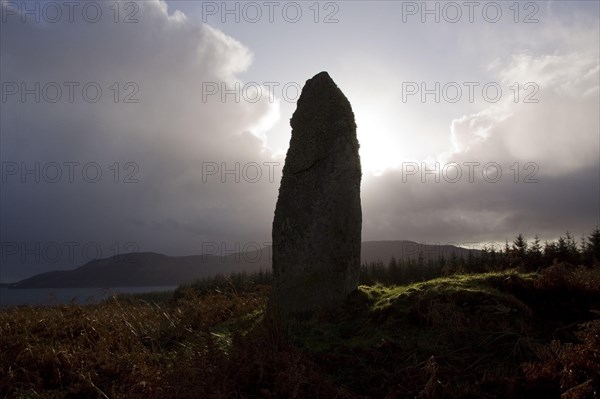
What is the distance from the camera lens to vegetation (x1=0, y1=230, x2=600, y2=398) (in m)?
4.88

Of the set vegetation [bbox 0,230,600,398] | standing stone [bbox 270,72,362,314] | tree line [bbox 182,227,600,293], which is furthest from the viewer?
tree line [bbox 182,227,600,293]

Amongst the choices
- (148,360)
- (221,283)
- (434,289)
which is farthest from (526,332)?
(221,283)

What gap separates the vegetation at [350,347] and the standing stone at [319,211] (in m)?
0.74

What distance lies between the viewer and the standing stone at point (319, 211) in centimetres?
1085

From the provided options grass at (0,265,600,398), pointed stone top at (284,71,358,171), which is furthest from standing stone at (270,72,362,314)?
grass at (0,265,600,398)

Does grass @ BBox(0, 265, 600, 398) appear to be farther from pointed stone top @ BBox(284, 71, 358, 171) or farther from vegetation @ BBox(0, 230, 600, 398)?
pointed stone top @ BBox(284, 71, 358, 171)

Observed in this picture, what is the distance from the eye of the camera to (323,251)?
10852 mm

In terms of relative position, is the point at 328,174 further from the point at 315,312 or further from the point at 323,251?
the point at 315,312

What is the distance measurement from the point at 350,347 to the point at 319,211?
3940 mm

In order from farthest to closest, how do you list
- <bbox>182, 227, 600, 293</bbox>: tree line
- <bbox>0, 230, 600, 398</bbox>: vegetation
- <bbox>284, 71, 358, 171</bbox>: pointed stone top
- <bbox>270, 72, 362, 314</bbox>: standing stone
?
<bbox>182, 227, 600, 293</bbox>: tree line, <bbox>284, 71, 358, 171</bbox>: pointed stone top, <bbox>270, 72, 362, 314</bbox>: standing stone, <bbox>0, 230, 600, 398</bbox>: vegetation

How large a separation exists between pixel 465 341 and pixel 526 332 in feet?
3.31

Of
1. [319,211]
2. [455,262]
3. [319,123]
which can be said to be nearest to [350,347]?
[319,211]

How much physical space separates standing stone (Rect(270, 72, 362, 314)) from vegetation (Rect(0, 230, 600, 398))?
736 mm

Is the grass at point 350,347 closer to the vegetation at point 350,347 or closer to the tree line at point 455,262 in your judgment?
the vegetation at point 350,347
